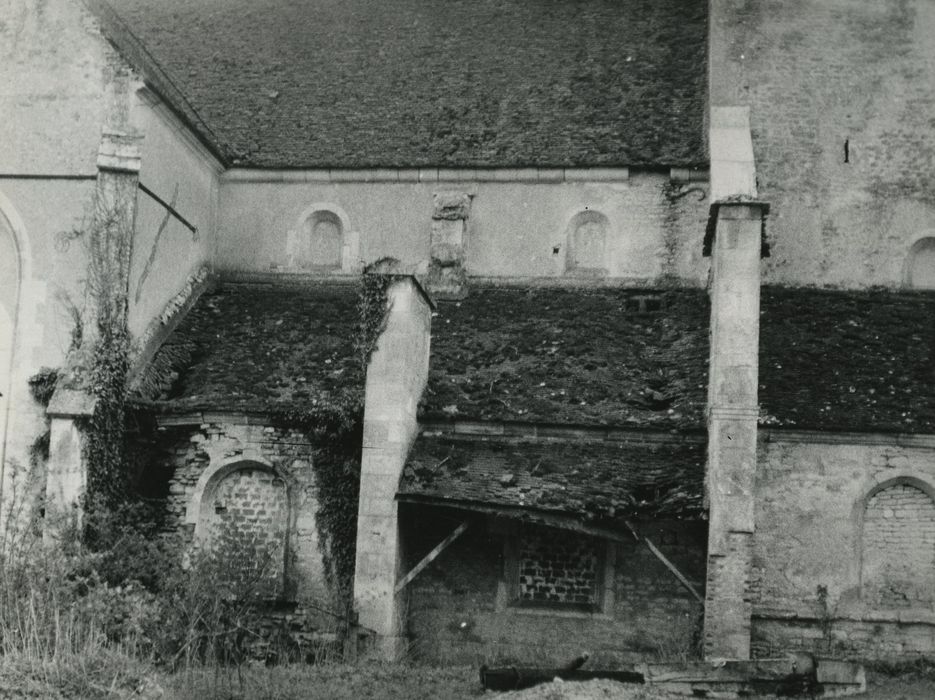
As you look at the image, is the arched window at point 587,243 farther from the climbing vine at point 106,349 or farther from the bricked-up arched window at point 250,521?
the climbing vine at point 106,349

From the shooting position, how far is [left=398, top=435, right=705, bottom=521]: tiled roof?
1692 cm

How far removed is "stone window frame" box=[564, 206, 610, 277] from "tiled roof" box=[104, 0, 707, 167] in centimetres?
90

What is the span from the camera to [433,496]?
56.6 feet

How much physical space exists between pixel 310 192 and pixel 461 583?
8140mm

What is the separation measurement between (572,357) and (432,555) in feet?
12.9

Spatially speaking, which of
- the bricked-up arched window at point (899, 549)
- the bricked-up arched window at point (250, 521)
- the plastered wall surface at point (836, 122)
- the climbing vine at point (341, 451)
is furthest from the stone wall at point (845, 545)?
the bricked-up arched window at point (250, 521)

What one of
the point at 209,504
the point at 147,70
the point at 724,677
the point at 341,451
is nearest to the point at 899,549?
the point at 724,677

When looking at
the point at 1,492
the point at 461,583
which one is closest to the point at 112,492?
the point at 1,492

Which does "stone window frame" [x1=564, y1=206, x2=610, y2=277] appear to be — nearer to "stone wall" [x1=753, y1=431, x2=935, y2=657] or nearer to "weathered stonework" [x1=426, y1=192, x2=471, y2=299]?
"weathered stonework" [x1=426, y1=192, x2=471, y2=299]

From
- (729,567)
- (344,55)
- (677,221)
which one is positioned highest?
(344,55)

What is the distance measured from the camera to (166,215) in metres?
20.7

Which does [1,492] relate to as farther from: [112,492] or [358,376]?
[358,376]

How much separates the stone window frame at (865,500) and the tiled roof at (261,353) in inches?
287

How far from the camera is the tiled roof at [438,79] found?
888 inches
